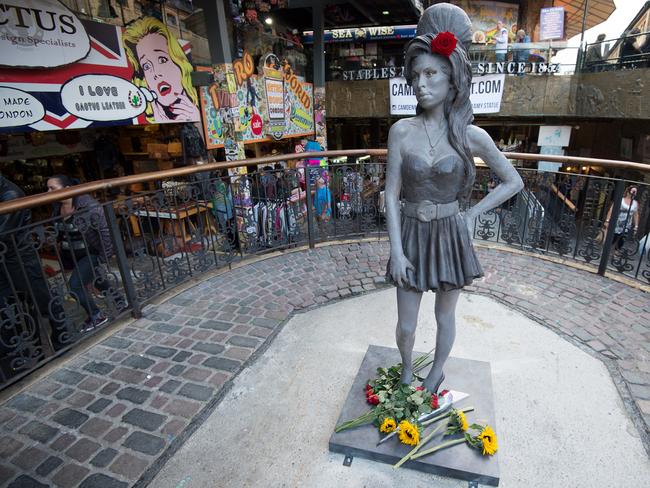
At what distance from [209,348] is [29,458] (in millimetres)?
1250

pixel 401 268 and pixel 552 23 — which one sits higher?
pixel 552 23

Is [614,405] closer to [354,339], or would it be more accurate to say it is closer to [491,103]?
[354,339]

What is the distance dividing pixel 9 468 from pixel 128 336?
1290mm

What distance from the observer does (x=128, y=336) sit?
3.30 meters

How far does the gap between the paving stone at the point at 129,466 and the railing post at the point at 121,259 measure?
1.70m

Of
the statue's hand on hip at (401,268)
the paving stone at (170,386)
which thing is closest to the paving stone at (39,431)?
the paving stone at (170,386)

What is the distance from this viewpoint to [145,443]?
2.20m

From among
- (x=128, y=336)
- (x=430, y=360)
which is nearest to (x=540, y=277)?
(x=430, y=360)

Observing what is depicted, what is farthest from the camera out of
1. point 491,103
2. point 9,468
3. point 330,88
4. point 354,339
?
point 330,88

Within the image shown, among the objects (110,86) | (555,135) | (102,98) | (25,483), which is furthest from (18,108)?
(555,135)

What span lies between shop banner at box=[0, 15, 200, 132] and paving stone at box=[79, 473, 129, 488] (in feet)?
12.6

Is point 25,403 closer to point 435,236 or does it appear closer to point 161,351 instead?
point 161,351

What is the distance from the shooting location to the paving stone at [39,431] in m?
2.28

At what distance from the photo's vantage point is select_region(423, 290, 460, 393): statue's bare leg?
6.97 feet
